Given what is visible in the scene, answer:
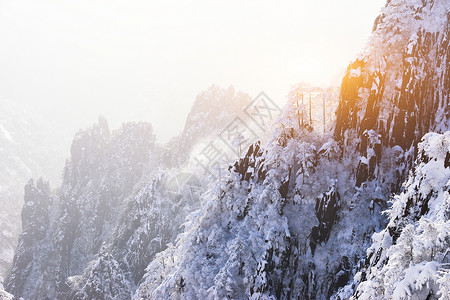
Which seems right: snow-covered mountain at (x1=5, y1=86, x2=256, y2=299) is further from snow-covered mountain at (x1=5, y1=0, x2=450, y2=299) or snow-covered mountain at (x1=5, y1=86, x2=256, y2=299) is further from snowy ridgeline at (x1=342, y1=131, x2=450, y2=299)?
snowy ridgeline at (x1=342, y1=131, x2=450, y2=299)

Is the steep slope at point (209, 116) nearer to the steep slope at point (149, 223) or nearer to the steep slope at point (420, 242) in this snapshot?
the steep slope at point (149, 223)

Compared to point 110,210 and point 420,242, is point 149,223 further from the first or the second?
point 420,242

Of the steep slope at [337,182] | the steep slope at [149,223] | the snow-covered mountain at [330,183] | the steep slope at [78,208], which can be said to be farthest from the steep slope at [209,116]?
the steep slope at [337,182]

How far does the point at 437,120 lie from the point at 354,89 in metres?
7.56

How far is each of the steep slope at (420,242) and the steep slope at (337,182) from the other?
8.35 meters

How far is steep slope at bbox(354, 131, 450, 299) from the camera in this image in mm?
13836

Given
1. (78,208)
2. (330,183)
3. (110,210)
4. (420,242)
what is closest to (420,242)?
(420,242)

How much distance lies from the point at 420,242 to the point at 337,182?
17.5 metres

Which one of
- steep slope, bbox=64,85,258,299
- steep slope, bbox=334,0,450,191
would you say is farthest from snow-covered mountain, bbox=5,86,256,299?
steep slope, bbox=334,0,450,191

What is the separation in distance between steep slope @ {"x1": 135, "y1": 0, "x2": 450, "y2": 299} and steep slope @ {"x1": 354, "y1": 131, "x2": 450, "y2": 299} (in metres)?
8.35

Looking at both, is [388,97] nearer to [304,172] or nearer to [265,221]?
[304,172]

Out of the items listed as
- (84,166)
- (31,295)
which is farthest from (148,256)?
(84,166)

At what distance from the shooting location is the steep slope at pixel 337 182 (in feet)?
99.7

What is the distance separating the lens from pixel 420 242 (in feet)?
47.8
